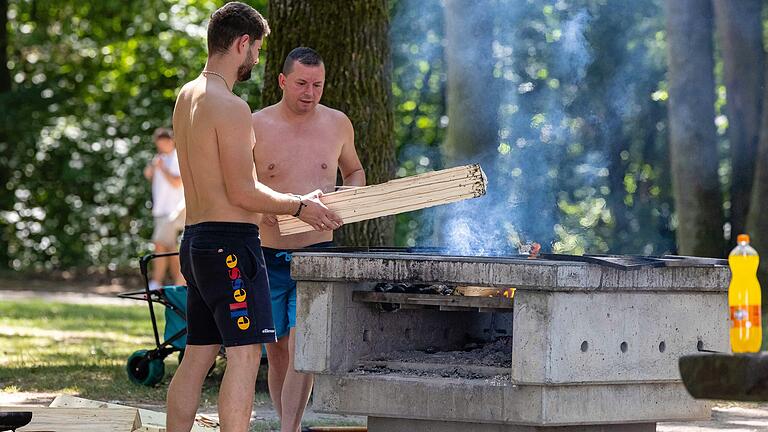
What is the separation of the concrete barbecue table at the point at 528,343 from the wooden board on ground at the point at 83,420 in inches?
36.6

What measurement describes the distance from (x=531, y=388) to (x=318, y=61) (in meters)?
2.24

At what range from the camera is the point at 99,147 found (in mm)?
23047

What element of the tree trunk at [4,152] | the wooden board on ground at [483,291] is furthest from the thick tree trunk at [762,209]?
the tree trunk at [4,152]

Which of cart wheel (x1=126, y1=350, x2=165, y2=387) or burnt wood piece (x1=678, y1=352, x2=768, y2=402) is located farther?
cart wheel (x1=126, y1=350, x2=165, y2=387)

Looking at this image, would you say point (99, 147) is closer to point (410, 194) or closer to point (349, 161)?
point (349, 161)

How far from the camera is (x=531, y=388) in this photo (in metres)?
5.70

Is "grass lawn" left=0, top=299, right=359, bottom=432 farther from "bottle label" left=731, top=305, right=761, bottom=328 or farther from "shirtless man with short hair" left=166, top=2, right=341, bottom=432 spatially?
"bottle label" left=731, top=305, right=761, bottom=328

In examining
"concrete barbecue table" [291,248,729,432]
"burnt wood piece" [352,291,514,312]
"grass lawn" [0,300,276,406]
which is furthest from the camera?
"grass lawn" [0,300,276,406]

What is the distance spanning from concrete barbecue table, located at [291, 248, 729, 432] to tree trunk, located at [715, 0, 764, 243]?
981 centimetres

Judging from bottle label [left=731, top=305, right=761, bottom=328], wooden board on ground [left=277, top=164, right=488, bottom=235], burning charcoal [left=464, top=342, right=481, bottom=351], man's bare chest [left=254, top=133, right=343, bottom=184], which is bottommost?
burning charcoal [left=464, top=342, right=481, bottom=351]

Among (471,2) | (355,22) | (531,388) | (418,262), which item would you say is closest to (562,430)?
(531,388)

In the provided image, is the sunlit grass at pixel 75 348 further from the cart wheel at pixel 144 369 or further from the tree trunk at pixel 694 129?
the tree trunk at pixel 694 129

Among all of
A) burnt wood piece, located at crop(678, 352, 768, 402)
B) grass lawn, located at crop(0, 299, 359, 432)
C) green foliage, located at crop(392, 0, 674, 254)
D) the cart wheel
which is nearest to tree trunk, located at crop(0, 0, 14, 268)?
grass lawn, located at crop(0, 299, 359, 432)

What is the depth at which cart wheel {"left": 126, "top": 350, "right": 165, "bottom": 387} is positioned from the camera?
9477 millimetres
